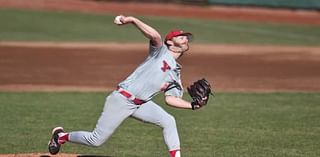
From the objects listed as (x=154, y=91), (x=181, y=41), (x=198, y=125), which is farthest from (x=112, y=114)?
(x=198, y=125)

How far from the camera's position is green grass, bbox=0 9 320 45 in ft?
90.7

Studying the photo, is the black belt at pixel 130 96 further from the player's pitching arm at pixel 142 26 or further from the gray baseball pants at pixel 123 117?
the player's pitching arm at pixel 142 26

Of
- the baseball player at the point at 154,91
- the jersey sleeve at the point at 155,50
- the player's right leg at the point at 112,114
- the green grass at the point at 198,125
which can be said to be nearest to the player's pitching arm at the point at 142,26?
the baseball player at the point at 154,91

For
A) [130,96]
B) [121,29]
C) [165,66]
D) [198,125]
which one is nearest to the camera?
[165,66]

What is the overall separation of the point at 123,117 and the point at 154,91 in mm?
433

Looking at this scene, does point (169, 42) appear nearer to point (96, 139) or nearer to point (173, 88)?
point (173, 88)

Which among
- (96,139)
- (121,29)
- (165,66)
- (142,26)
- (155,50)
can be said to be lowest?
(96,139)

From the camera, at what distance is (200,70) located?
19625mm

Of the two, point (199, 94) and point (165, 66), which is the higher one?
point (165, 66)

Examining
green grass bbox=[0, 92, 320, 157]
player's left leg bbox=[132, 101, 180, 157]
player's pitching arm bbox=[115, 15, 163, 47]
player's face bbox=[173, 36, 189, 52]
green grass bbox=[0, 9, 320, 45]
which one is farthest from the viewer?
green grass bbox=[0, 9, 320, 45]

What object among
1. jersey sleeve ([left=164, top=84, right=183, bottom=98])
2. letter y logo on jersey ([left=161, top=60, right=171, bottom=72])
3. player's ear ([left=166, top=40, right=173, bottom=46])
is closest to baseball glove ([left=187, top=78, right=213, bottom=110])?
jersey sleeve ([left=164, top=84, right=183, bottom=98])

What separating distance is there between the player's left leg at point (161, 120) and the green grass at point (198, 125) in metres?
1.39

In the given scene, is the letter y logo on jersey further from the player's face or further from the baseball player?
the player's face

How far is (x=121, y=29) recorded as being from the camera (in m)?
30.8
